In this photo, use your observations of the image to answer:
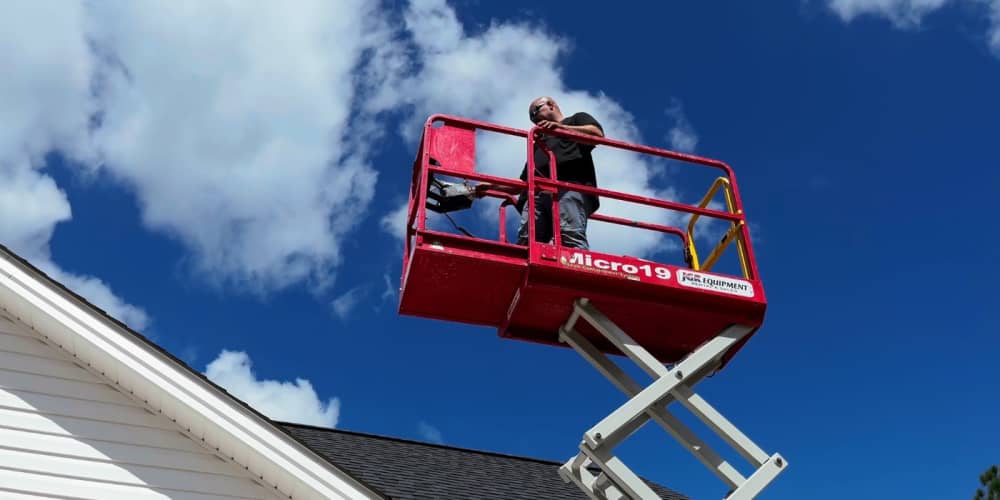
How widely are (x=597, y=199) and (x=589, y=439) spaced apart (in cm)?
222

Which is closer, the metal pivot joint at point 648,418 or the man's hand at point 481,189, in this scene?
the metal pivot joint at point 648,418

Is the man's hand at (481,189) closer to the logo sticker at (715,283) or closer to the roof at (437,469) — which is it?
the logo sticker at (715,283)

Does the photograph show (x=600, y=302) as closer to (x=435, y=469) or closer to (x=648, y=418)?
(x=648, y=418)

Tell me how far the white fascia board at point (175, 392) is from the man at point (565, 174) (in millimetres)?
2337

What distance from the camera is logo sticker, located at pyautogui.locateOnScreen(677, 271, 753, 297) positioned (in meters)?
6.85

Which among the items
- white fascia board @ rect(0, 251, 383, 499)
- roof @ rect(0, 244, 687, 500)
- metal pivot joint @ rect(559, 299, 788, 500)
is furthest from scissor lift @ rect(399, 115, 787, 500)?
roof @ rect(0, 244, 687, 500)

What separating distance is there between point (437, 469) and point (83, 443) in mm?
4827

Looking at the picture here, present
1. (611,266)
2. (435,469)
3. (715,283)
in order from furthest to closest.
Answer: (435,469)
(715,283)
(611,266)

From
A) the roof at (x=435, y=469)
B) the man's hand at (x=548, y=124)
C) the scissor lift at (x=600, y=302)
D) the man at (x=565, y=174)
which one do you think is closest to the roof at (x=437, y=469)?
the roof at (x=435, y=469)

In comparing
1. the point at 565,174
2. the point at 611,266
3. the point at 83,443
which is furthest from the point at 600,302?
the point at 83,443

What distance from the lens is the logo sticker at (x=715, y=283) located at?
22.5 feet

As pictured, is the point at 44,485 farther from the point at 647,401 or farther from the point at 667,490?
the point at 667,490

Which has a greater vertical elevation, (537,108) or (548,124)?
(537,108)

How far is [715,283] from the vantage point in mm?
6930
